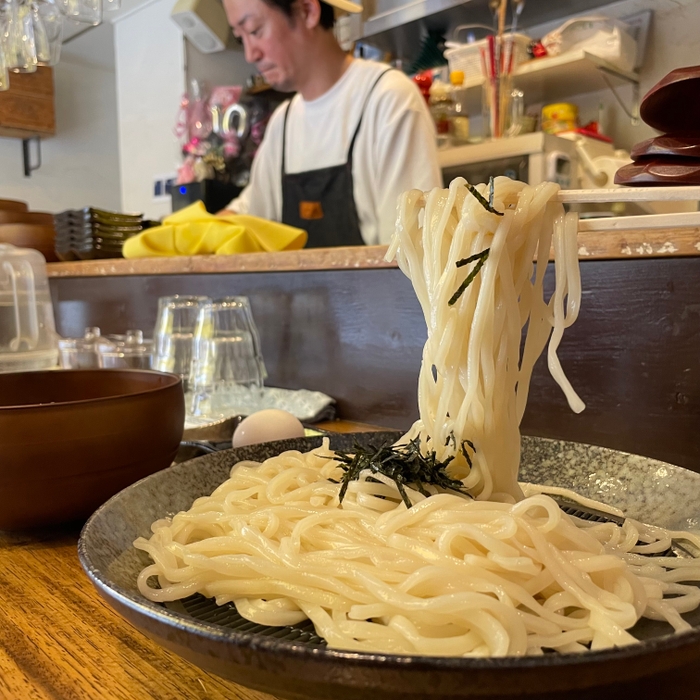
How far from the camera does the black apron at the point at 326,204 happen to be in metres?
3.05

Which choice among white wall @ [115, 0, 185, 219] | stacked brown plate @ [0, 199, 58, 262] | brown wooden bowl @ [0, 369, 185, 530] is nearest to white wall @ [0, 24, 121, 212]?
white wall @ [115, 0, 185, 219]

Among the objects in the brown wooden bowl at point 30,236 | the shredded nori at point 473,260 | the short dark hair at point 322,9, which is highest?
the short dark hair at point 322,9

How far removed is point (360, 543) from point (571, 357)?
704mm

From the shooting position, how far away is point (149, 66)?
17.1 ft

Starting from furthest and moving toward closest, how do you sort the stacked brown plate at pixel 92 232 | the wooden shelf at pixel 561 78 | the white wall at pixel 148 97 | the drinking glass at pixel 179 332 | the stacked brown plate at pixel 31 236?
the white wall at pixel 148 97 → the wooden shelf at pixel 561 78 → the stacked brown plate at pixel 31 236 → the stacked brown plate at pixel 92 232 → the drinking glass at pixel 179 332

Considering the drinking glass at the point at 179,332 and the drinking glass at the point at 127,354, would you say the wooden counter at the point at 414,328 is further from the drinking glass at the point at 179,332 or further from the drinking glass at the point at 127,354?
the drinking glass at the point at 127,354

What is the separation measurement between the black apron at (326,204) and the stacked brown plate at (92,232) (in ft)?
2.56

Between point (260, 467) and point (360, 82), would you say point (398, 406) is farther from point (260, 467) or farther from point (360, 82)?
point (360, 82)

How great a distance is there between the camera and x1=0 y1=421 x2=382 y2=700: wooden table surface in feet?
1.82

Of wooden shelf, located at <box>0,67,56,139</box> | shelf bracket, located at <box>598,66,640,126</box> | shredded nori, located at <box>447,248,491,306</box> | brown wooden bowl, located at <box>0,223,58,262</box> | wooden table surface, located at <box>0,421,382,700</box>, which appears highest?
wooden shelf, located at <box>0,67,56,139</box>

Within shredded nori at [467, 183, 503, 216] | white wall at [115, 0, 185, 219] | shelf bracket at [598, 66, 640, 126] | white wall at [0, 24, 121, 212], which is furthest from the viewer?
white wall at [0, 24, 121, 212]

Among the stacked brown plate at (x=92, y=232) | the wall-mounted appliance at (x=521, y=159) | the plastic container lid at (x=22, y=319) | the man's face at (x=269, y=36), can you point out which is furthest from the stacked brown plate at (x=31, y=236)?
the wall-mounted appliance at (x=521, y=159)

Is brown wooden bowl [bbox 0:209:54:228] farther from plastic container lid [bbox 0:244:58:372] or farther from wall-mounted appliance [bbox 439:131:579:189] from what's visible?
wall-mounted appliance [bbox 439:131:579:189]

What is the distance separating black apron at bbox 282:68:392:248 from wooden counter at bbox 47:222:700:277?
108 cm
